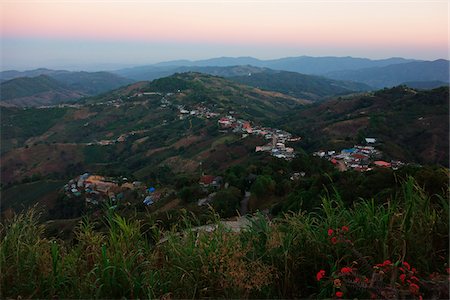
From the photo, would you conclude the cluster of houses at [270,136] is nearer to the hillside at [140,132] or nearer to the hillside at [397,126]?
the hillside at [140,132]

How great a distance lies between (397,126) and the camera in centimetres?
5241

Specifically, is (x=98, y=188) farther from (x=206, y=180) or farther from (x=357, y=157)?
(x=357, y=157)

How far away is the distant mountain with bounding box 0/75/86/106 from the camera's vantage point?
16162 cm

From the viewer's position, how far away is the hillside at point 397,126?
43.3 m

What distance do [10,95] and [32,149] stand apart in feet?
404

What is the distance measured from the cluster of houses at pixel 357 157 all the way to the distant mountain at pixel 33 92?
152m

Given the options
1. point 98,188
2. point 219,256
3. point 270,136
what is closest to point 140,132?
point 270,136

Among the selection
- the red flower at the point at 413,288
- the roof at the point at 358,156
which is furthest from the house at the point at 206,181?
the red flower at the point at 413,288

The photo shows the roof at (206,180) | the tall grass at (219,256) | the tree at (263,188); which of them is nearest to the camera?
the tall grass at (219,256)

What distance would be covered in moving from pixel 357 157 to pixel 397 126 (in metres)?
18.7

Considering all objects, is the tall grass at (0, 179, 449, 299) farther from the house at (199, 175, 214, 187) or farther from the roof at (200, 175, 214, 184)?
the roof at (200, 175, 214, 184)

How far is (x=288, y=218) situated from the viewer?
10.3 ft

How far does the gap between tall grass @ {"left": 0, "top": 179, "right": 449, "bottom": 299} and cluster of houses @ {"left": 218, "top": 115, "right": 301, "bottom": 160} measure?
34304 millimetres

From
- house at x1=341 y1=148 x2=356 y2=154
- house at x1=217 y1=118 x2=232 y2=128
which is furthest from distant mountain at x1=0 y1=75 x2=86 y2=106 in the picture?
house at x1=341 y1=148 x2=356 y2=154
